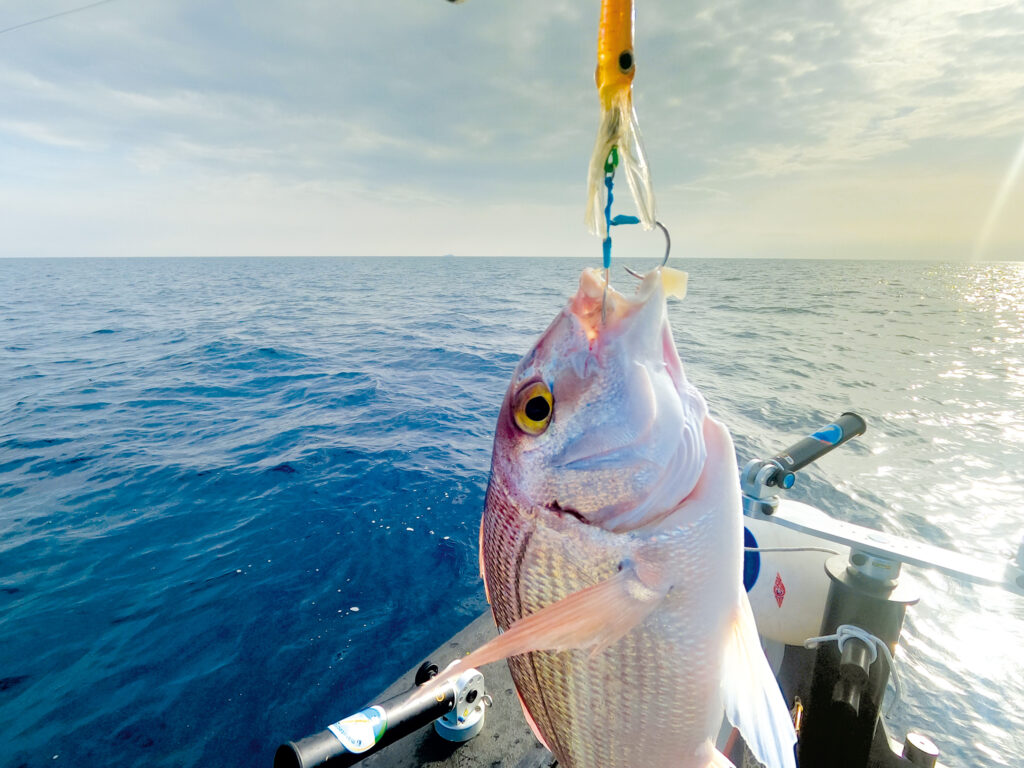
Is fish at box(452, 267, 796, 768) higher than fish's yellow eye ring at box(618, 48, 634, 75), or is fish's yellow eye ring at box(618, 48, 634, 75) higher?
fish's yellow eye ring at box(618, 48, 634, 75)

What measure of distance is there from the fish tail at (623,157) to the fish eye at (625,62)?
48mm

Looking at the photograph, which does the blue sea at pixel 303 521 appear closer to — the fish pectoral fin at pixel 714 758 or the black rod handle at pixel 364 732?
the black rod handle at pixel 364 732

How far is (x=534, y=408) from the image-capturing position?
1404 mm

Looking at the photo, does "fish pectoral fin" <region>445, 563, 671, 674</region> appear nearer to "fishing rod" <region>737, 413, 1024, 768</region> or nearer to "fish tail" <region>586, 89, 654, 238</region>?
"fish tail" <region>586, 89, 654, 238</region>

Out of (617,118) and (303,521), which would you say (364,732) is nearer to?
(617,118)

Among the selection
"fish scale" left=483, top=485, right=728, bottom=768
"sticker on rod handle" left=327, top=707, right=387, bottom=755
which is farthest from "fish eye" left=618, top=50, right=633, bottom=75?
"sticker on rod handle" left=327, top=707, right=387, bottom=755

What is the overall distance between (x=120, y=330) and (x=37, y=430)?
1539 centimetres

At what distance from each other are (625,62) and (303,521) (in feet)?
24.2

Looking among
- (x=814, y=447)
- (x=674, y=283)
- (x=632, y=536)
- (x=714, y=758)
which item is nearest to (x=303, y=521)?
(x=814, y=447)

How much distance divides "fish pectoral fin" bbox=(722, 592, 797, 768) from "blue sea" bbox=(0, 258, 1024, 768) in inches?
175

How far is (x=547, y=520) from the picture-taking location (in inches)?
53.1

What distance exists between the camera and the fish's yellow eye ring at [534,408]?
54.7 inches

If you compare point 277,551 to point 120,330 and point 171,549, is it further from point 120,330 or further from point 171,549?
point 120,330

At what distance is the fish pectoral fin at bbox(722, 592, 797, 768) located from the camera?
1301 mm
